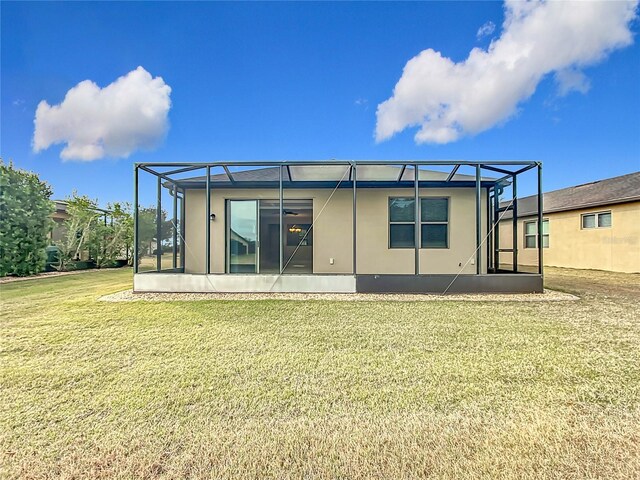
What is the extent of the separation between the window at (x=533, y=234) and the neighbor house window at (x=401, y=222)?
31.4ft

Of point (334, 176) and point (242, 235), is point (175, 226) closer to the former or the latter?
point (242, 235)

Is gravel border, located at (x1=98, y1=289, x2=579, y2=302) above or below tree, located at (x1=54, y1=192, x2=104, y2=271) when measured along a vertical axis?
below

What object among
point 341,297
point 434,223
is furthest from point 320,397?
point 434,223

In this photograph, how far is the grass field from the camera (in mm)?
1739

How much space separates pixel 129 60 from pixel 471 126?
18197 millimetres

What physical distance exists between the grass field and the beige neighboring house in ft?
29.5

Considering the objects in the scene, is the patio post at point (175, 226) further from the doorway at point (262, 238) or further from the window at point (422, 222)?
the window at point (422, 222)

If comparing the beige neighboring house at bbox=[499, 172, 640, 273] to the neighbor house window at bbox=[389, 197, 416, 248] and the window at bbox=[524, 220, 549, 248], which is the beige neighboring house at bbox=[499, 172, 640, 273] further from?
the neighbor house window at bbox=[389, 197, 416, 248]

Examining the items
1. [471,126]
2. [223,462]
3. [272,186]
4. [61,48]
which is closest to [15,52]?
[61,48]

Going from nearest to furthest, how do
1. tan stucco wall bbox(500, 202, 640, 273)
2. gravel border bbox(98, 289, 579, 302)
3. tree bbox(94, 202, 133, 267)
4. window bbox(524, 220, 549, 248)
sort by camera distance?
1. gravel border bbox(98, 289, 579, 302)
2. tan stucco wall bbox(500, 202, 640, 273)
3. tree bbox(94, 202, 133, 267)
4. window bbox(524, 220, 549, 248)

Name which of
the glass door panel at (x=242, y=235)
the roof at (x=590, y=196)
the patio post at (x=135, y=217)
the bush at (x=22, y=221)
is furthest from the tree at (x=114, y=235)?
the roof at (x=590, y=196)

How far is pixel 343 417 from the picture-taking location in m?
2.17

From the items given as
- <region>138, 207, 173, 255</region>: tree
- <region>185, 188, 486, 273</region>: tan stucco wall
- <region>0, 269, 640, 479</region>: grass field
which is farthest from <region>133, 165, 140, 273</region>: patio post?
<region>0, 269, 640, 479</region>: grass field

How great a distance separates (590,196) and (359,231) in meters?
11.4
